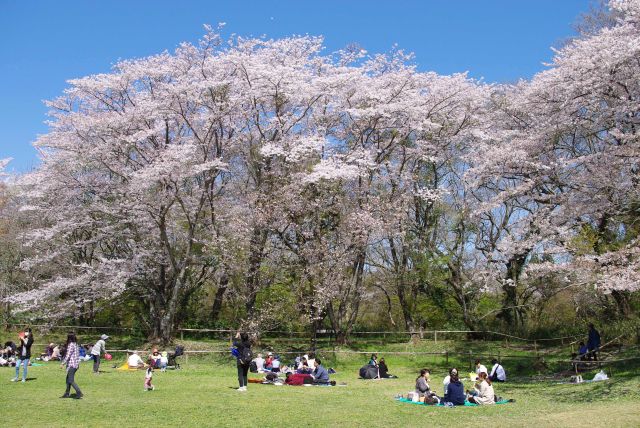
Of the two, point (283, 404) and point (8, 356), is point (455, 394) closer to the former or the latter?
point (283, 404)

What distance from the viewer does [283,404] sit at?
13219 millimetres

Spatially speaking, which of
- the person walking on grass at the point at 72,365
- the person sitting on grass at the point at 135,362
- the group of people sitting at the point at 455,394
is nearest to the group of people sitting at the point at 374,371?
the group of people sitting at the point at 455,394

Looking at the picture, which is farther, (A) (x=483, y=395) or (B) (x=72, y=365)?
(A) (x=483, y=395)

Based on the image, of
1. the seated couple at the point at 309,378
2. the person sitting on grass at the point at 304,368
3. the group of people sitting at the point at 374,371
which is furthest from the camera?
the group of people sitting at the point at 374,371

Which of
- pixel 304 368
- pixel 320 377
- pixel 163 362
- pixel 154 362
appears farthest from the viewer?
pixel 163 362

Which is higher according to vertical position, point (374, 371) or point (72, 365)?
point (72, 365)

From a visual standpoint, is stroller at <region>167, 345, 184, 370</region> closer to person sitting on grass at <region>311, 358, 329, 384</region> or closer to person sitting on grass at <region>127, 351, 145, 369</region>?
person sitting on grass at <region>127, 351, 145, 369</region>

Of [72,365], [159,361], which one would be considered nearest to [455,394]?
[72,365]

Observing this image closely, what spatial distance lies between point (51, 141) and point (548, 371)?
22.0m

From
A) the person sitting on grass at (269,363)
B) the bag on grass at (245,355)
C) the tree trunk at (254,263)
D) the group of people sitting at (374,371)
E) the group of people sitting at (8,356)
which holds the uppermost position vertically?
the tree trunk at (254,263)

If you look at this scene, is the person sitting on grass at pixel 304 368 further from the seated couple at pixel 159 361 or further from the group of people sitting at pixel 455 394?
the seated couple at pixel 159 361

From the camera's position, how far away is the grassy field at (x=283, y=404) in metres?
11.1

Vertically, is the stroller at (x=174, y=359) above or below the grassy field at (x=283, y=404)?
above

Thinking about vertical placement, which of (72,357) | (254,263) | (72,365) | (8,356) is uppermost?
(254,263)
